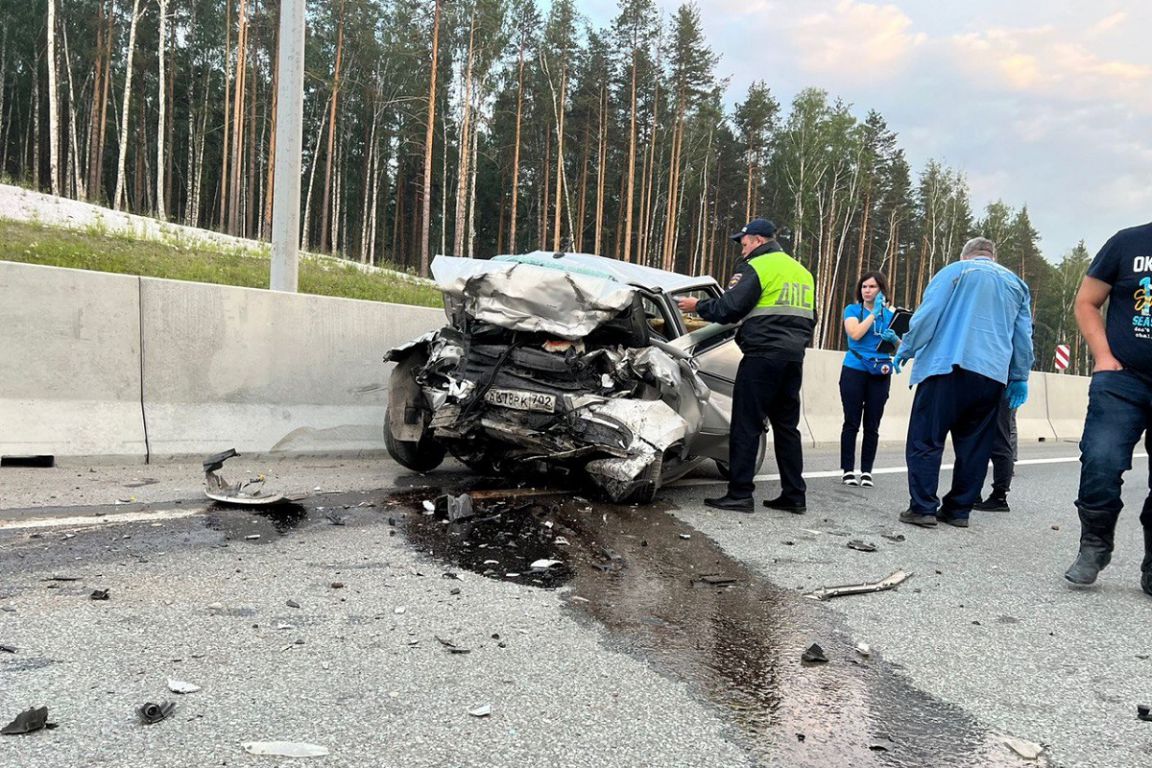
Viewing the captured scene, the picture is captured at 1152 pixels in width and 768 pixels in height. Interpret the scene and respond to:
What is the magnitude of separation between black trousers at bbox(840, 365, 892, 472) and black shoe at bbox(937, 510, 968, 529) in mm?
1266

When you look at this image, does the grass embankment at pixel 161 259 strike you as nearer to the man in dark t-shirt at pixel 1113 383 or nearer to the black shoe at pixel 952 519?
A: the black shoe at pixel 952 519

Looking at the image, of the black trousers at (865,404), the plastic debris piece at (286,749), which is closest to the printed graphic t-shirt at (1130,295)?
the black trousers at (865,404)

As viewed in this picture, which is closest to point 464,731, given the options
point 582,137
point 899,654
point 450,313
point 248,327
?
point 899,654

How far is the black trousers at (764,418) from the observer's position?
5051 mm

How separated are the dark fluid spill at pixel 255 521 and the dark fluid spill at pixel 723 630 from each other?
1.89ft

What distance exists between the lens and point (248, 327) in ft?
18.9

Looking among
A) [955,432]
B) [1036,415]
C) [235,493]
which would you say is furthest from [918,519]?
[1036,415]

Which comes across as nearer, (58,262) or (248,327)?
(248,327)

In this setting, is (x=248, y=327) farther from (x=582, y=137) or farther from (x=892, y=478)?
(x=582, y=137)

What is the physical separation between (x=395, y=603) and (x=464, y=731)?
996mm

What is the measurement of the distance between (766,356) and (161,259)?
42.9 ft

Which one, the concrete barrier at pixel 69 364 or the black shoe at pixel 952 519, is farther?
the black shoe at pixel 952 519

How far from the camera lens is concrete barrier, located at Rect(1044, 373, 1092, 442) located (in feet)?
47.5

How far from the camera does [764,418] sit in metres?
5.19
